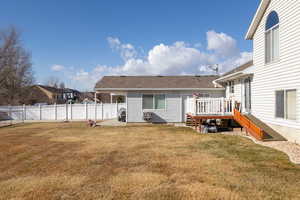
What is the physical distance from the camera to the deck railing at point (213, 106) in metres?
11.6

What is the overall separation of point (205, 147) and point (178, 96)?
327 inches

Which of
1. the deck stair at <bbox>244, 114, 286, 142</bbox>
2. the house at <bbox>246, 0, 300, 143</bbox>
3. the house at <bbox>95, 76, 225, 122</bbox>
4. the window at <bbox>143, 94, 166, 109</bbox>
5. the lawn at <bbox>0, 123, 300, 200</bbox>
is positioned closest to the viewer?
the lawn at <bbox>0, 123, 300, 200</bbox>

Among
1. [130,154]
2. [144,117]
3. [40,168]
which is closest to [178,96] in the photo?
[144,117]

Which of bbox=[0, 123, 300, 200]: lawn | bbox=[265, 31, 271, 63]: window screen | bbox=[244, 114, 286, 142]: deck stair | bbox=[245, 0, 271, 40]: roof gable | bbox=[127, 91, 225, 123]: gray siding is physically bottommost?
bbox=[0, 123, 300, 200]: lawn

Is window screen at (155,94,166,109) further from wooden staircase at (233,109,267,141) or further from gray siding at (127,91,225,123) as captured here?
wooden staircase at (233,109,267,141)

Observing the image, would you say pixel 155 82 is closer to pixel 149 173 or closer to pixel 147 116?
pixel 147 116

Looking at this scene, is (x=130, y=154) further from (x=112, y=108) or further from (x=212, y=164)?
(x=112, y=108)

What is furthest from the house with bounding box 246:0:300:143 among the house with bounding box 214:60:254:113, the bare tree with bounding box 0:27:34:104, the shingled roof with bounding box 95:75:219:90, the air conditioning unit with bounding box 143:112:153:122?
the bare tree with bounding box 0:27:34:104

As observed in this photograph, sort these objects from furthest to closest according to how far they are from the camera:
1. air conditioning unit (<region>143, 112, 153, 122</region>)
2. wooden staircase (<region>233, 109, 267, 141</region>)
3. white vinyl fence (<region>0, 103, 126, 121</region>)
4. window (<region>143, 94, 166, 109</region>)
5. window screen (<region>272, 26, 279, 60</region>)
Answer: white vinyl fence (<region>0, 103, 126, 121</region>) < window (<region>143, 94, 166, 109</region>) < air conditioning unit (<region>143, 112, 153, 122</region>) < window screen (<region>272, 26, 279, 60</region>) < wooden staircase (<region>233, 109, 267, 141</region>)

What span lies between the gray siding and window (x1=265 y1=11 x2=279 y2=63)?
732 centimetres

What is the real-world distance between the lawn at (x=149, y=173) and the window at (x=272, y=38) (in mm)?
4669

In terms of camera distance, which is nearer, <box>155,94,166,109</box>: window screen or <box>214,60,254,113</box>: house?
<box>214,60,254,113</box>: house

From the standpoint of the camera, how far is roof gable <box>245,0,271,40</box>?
9609 mm

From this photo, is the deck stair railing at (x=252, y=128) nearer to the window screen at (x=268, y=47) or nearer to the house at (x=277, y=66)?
the house at (x=277, y=66)
